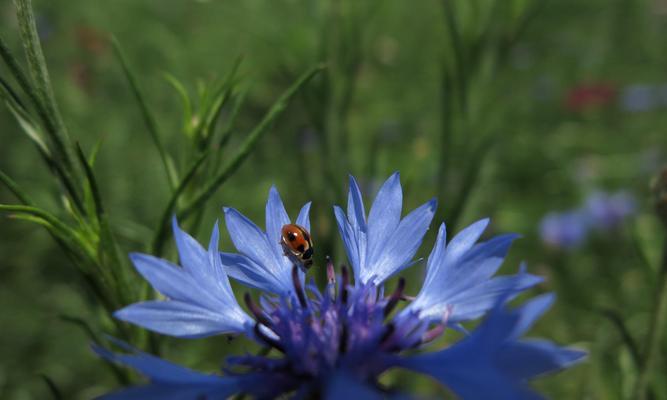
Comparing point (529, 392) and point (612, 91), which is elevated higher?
point (529, 392)

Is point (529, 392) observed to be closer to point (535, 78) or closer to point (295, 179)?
point (295, 179)

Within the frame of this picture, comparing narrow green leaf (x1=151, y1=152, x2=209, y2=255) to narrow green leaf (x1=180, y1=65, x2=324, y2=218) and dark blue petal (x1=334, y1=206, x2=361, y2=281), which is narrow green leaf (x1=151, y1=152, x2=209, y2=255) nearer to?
narrow green leaf (x1=180, y1=65, x2=324, y2=218)

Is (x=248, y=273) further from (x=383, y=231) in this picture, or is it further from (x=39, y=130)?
(x=39, y=130)

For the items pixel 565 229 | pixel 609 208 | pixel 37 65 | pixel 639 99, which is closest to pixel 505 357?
pixel 37 65

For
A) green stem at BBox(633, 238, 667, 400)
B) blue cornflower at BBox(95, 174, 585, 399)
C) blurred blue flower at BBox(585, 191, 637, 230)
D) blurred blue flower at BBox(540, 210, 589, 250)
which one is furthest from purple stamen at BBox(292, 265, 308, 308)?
blurred blue flower at BBox(585, 191, 637, 230)

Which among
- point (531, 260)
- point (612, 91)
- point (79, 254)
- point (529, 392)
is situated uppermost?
point (79, 254)

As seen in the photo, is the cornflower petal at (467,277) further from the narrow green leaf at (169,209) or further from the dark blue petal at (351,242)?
the narrow green leaf at (169,209)

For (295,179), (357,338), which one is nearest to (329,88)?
(295,179)
